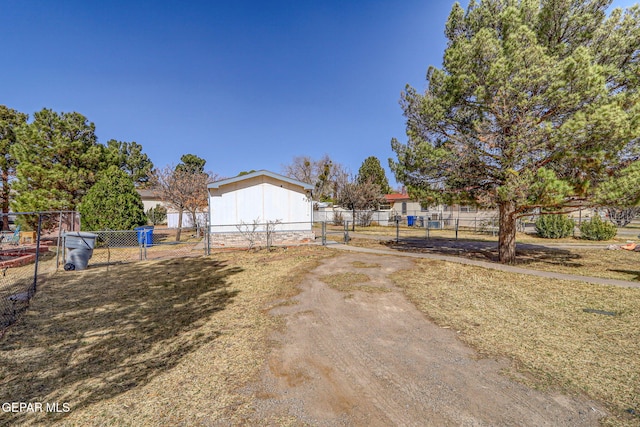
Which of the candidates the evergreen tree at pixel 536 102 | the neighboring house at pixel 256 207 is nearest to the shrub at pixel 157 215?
the neighboring house at pixel 256 207

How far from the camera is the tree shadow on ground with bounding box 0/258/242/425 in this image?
10.6 ft

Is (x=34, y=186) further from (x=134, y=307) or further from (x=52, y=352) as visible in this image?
(x=52, y=352)

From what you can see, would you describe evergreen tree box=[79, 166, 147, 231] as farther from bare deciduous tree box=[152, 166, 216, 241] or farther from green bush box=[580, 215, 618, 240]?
green bush box=[580, 215, 618, 240]

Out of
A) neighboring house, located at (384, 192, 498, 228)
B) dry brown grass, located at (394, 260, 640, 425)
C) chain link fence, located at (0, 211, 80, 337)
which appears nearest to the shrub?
chain link fence, located at (0, 211, 80, 337)

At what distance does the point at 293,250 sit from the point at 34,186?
15074 millimetres

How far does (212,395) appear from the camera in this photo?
3.00 m

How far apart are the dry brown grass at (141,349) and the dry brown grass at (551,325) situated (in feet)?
11.2

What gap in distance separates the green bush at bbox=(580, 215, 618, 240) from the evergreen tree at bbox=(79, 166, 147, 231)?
26527 millimetres

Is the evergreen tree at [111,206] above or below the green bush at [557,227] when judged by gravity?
above

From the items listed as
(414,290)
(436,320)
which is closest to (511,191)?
(414,290)

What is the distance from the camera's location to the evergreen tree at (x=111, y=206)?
1348cm

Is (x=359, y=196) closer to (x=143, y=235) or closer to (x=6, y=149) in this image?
(x=143, y=235)

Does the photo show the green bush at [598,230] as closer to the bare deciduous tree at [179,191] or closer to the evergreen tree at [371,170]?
the evergreen tree at [371,170]

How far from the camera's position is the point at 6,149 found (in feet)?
59.0
